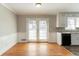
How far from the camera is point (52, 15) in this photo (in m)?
9.38

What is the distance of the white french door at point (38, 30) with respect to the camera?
9477 millimetres

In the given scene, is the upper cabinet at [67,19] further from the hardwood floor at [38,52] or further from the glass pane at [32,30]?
the glass pane at [32,30]

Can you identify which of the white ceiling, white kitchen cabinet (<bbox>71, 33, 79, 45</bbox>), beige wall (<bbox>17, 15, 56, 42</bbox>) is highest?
the white ceiling

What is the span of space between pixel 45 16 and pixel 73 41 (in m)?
2.87

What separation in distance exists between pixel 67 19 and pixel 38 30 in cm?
234

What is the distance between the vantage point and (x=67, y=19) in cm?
830

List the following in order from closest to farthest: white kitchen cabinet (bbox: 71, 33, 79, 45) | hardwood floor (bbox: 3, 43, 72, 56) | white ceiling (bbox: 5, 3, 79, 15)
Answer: hardwood floor (bbox: 3, 43, 72, 56) < white ceiling (bbox: 5, 3, 79, 15) < white kitchen cabinet (bbox: 71, 33, 79, 45)

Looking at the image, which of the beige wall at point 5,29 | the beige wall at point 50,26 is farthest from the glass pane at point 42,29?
the beige wall at point 5,29

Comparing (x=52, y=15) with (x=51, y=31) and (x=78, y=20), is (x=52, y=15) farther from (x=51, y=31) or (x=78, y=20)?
(x=78, y=20)

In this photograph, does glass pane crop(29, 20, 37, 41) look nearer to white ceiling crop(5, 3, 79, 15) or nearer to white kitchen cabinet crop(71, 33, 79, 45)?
white ceiling crop(5, 3, 79, 15)

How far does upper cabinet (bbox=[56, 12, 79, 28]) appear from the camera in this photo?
26.5 ft

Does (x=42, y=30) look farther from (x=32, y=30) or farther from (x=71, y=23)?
(x=71, y=23)

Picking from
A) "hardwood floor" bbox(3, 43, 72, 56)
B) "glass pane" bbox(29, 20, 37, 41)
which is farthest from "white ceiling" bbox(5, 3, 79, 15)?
"glass pane" bbox(29, 20, 37, 41)

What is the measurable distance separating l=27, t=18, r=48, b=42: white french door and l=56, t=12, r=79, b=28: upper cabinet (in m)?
1.64
